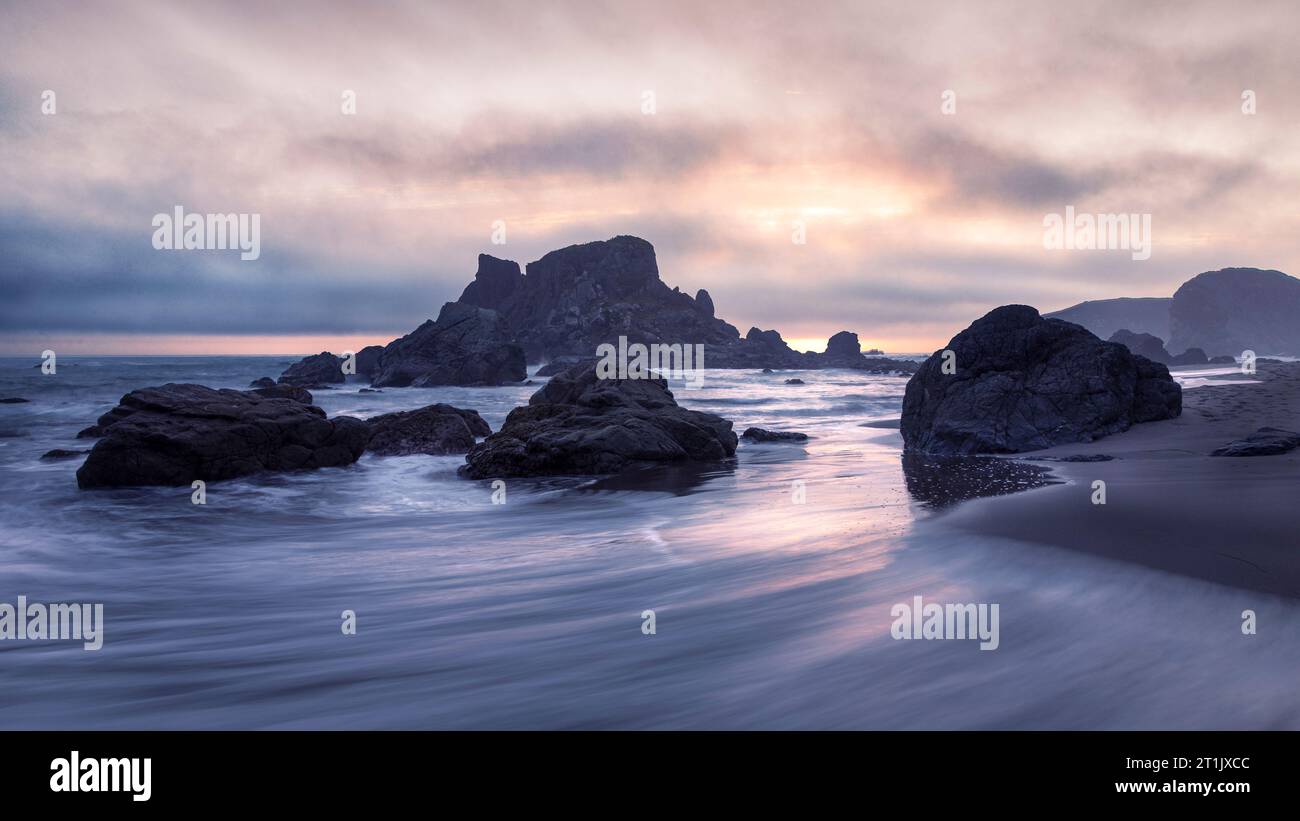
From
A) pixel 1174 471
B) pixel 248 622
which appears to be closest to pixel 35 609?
pixel 248 622

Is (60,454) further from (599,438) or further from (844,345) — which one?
(844,345)

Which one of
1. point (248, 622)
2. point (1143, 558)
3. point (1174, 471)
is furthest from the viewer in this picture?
point (1174, 471)

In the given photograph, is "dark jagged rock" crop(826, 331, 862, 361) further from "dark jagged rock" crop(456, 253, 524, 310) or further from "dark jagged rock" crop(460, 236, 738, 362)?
"dark jagged rock" crop(456, 253, 524, 310)

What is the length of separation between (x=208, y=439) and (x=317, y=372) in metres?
70.6

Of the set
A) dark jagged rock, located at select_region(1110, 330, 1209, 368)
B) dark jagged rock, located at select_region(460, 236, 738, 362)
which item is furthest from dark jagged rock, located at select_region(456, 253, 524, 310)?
dark jagged rock, located at select_region(1110, 330, 1209, 368)

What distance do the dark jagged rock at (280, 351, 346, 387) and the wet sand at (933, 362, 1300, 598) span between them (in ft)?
251

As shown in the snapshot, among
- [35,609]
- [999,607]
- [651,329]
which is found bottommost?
[35,609]

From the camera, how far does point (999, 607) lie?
219 inches

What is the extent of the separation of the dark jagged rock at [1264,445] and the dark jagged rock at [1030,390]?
134 inches

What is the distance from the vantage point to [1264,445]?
11.0 meters

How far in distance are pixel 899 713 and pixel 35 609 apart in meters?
8.80

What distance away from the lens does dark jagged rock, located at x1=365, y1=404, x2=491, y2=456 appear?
1977 centimetres
